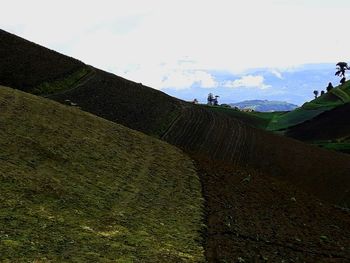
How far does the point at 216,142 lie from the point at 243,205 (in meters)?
24.1

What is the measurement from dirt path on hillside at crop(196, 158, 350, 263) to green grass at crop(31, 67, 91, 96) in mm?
31489

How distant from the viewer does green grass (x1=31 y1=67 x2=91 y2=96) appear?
61.4 meters

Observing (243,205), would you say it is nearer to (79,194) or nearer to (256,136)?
(79,194)

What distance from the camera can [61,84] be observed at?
215ft

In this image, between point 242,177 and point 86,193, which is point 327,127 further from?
point 86,193

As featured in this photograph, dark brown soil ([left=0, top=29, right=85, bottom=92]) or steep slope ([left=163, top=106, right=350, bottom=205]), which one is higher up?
dark brown soil ([left=0, top=29, right=85, bottom=92])

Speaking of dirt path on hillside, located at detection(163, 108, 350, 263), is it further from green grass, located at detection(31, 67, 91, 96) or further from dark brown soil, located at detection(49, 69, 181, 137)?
green grass, located at detection(31, 67, 91, 96)

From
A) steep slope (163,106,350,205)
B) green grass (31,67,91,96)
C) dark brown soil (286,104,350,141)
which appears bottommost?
steep slope (163,106,350,205)

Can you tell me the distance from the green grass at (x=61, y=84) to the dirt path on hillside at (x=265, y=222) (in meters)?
31.5

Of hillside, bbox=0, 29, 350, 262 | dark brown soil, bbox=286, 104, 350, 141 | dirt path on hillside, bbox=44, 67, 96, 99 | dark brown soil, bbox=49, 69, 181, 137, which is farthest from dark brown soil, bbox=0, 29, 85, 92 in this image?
dark brown soil, bbox=286, 104, 350, 141

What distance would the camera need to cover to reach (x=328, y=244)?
2561 centimetres

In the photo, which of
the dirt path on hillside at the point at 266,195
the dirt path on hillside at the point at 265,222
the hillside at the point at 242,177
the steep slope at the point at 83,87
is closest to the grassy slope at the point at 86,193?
the hillside at the point at 242,177

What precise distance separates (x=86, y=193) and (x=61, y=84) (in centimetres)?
4376

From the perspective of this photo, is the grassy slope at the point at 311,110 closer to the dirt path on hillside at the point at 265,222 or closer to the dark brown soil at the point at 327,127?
the dark brown soil at the point at 327,127
